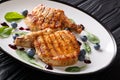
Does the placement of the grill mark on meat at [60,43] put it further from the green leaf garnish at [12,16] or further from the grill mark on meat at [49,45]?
the green leaf garnish at [12,16]

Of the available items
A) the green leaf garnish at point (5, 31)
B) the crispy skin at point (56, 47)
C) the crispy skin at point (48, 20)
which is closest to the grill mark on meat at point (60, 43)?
the crispy skin at point (56, 47)

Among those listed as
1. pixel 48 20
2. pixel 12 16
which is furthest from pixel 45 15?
pixel 12 16

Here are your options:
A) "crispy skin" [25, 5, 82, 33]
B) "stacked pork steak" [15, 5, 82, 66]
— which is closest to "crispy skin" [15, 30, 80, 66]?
"stacked pork steak" [15, 5, 82, 66]

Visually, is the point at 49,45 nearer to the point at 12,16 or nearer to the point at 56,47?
the point at 56,47

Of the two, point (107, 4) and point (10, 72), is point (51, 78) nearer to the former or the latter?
point (10, 72)

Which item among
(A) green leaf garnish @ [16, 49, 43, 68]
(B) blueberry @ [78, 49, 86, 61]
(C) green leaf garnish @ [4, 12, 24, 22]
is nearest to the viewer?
(A) green leaf garnish @ [16, 49, 43, 68]

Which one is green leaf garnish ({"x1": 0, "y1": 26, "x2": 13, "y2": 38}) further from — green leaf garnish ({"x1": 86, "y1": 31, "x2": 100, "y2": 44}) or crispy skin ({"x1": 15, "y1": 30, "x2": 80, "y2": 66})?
green leaf garnish ({"x1": 86, "y1": 31, "x2": 100, "y2": 44})
